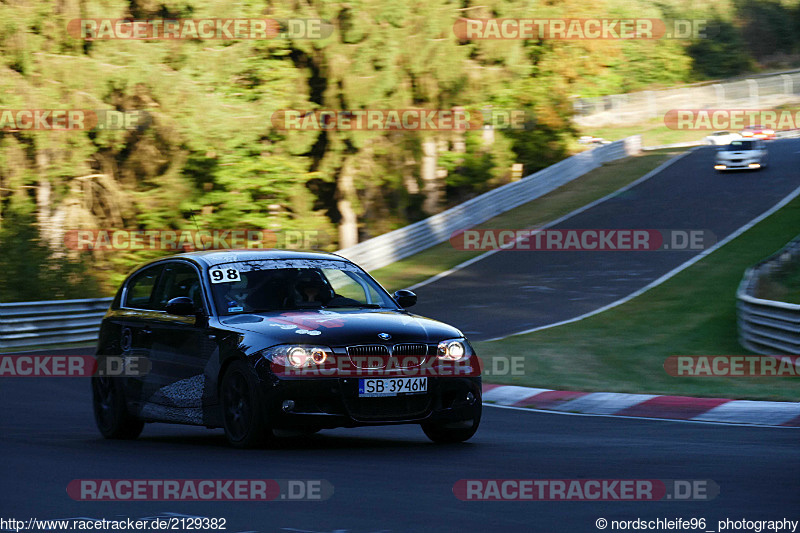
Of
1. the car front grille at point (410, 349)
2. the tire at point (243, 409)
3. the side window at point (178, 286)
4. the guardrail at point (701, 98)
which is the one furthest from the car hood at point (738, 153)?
the tire at point (243, 409)

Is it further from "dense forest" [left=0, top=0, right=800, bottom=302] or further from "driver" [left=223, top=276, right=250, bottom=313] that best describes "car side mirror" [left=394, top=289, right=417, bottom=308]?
"dense forest" [left=0, top=0, right=800, bottom=302]

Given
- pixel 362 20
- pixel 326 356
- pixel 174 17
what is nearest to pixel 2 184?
pixel 174 17

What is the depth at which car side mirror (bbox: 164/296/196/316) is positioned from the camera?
9.38m

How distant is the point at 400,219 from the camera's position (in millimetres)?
41812

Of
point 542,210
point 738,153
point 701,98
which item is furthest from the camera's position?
point 701,98

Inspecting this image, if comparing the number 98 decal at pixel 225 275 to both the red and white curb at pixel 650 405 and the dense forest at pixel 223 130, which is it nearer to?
the red and white curb at pixel 650 405

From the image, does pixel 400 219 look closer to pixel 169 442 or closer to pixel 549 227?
pixel 549 227

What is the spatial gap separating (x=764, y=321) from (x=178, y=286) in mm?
9405

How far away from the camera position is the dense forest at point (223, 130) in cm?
2952

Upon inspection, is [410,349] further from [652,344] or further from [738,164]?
[738,164]

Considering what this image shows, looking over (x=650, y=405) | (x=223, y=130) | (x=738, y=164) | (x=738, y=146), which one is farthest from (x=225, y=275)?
(x=738, y=146)

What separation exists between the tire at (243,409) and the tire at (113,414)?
1.64 m

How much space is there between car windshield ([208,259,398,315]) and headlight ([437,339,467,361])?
0.87 metres

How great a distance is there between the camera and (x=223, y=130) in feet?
105
